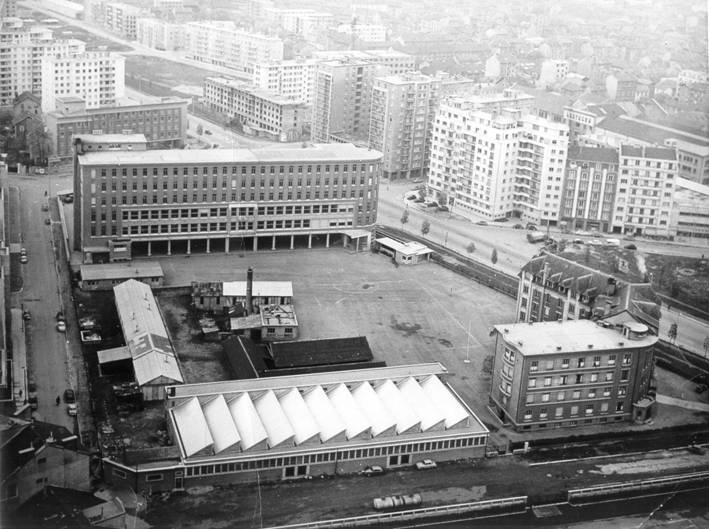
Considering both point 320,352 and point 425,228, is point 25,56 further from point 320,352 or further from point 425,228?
point 320,352

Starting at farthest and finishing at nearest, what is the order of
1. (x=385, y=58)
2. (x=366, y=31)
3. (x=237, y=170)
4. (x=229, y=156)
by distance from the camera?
(x=366, y=31) < (x=385, y=58) < (x=229, y=156) < (x=237, y=170)

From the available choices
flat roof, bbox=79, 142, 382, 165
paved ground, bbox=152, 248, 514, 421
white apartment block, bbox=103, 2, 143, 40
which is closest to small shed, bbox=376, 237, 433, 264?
paved ground, bbox=152, 248, 514, 421

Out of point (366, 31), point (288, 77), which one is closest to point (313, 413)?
point (288, 77)

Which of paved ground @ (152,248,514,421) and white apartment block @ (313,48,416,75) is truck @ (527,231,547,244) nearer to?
paved ground @ (152,248,514,421)

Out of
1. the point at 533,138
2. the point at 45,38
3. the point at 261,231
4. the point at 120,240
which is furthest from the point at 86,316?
the point at 45,38

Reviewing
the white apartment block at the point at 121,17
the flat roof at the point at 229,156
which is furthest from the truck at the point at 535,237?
the white apartment block at the point at 121,17

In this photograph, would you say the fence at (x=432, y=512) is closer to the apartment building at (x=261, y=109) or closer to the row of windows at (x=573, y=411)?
the row of windows at (x=573, y=411)
